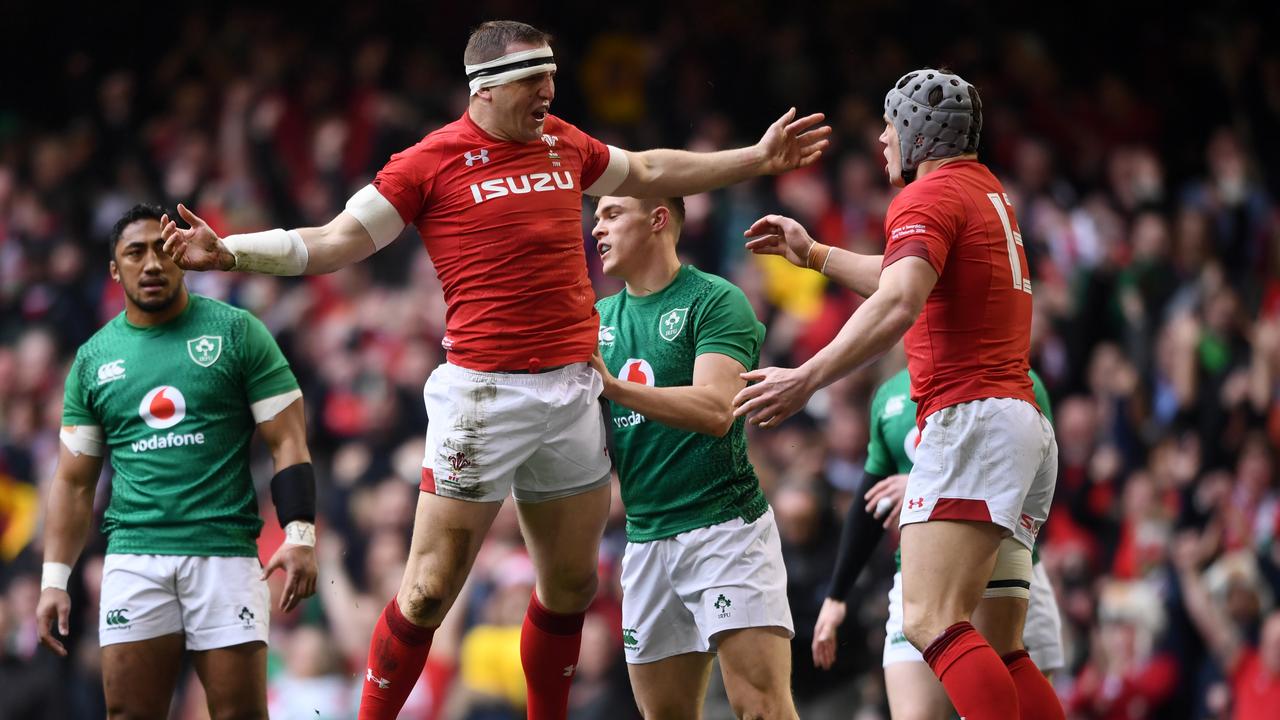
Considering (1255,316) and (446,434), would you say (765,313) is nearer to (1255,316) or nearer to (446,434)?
(1255,316)

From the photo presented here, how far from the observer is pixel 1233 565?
9.51 metres

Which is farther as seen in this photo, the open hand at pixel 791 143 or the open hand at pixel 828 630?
the open hand at pixel 828 630

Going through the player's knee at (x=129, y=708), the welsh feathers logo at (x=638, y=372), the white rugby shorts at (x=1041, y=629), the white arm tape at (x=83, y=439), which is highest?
the welsh feathers logo at (x=638, y=372)

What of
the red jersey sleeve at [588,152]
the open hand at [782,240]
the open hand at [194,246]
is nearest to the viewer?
Result: the open hand at [194,246]

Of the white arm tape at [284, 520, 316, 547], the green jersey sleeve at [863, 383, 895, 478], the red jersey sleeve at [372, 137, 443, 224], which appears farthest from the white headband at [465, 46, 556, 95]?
the green jersey sleeve at [863, 383, 895, 478]

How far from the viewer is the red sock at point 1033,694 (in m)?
5.70

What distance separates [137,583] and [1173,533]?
252 inches

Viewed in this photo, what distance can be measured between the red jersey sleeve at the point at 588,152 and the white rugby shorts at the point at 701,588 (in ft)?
4.69

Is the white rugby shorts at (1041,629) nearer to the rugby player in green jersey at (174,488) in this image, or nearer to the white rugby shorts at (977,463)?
the white rugby shorts at (977,463)

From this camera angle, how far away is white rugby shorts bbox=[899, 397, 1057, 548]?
5.50 metres

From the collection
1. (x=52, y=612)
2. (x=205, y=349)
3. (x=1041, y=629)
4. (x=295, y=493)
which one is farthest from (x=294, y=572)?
(x=1041, y=629)

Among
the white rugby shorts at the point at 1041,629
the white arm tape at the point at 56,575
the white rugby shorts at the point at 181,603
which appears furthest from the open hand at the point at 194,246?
the white rugby shorts at the point at 1041,629

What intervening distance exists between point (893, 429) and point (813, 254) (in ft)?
3.84

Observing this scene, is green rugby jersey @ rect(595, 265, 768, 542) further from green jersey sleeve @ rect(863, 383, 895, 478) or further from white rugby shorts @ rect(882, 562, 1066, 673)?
white rugby shorts @ rect(882, 562, 1066, 673)
